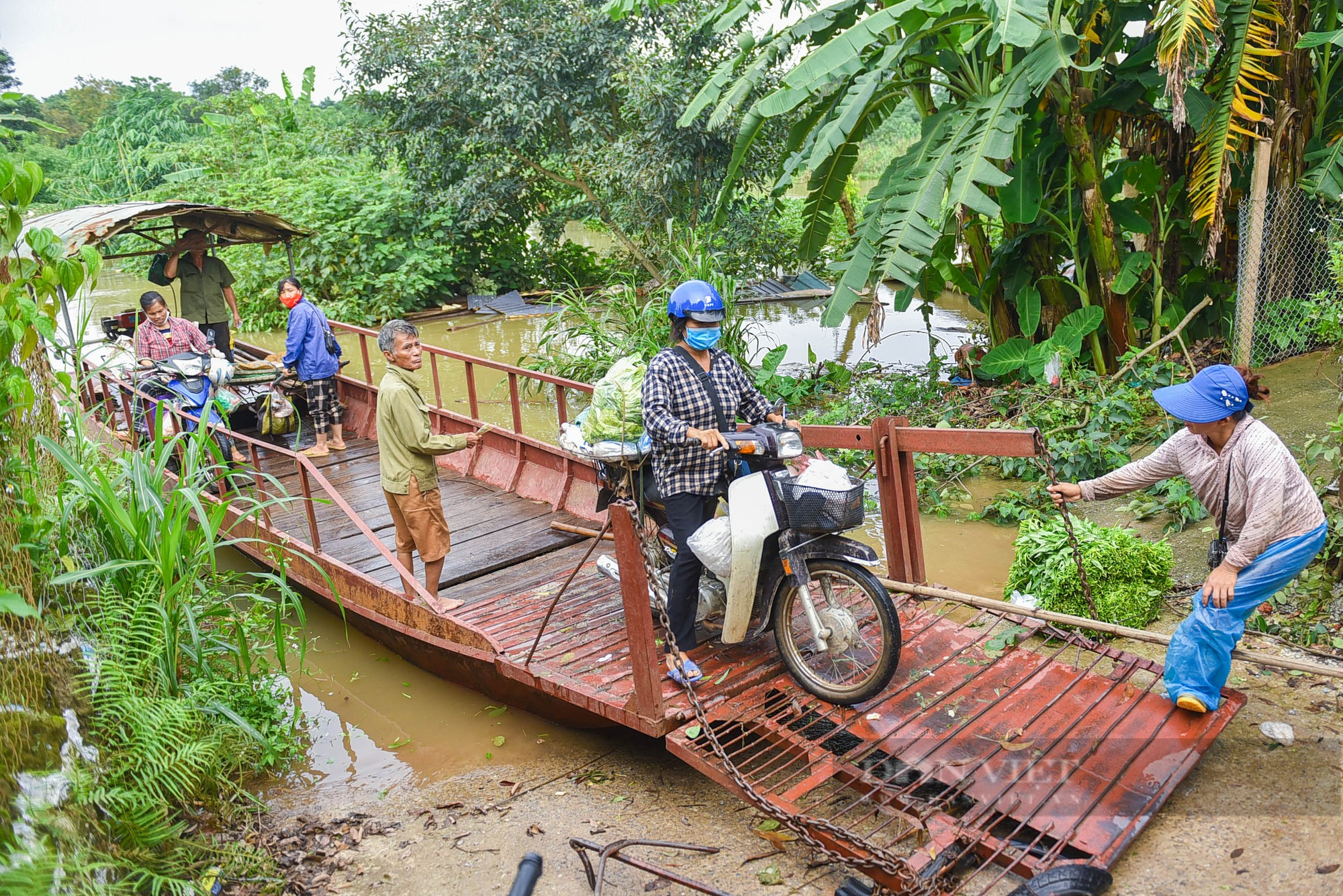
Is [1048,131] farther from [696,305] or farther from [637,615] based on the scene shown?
[637,615]

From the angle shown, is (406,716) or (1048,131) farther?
(1048,131)

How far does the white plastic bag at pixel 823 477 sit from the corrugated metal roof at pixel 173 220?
22.1 ft

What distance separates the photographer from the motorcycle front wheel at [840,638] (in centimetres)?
404

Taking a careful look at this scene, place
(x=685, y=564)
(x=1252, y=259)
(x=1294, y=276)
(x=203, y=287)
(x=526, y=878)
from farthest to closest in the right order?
(x=203, y=287)
(x=1294, y=276)
(x=1252, y=259)
(x=685, y=564)
(x=526, y=878)

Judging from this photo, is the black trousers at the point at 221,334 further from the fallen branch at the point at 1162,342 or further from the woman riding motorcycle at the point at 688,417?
the fallen branch at the point at 1162,342

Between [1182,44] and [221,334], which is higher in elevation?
[1182,44]

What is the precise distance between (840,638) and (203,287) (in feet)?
27.6

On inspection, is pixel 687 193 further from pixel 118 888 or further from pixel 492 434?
pixel 118 888

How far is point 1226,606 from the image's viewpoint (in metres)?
3.79

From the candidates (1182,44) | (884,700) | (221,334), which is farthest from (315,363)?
(1182,44)

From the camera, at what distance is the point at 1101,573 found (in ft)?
18.4

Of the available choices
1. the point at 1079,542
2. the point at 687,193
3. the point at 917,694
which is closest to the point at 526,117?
the point at 687,193

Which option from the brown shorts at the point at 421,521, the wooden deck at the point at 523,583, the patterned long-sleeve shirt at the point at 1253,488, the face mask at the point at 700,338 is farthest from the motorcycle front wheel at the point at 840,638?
the brown shorts at the point at 421,521

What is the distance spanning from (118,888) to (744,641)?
9.30ft
